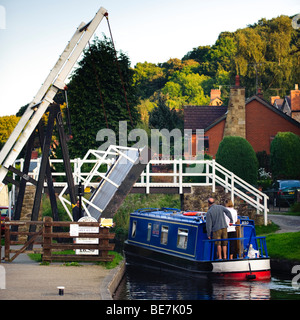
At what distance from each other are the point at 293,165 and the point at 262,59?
3033 cm

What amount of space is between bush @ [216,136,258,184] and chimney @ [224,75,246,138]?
10533 millimetres

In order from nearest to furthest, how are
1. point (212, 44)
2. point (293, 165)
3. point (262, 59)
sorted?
point (293, 165)
point (262, 59)
point (212, 44)

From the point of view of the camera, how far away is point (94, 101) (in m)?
50.4

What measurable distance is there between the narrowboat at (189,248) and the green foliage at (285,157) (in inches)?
877

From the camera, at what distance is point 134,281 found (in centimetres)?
2161

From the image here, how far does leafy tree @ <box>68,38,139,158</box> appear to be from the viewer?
49781 mm

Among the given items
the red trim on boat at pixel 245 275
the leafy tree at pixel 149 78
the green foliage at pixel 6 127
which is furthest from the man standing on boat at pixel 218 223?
the leafy tree at pixel 149 78

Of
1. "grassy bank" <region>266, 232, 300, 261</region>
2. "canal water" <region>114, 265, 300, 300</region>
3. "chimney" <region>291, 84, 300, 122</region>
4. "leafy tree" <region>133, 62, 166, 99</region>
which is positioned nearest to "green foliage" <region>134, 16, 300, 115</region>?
"leafy tree" <region>133, 62, 166, 99</region>

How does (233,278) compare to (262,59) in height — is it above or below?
below

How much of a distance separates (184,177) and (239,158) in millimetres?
3371

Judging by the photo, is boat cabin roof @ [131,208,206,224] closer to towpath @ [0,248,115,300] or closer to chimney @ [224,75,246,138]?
towpath @ [0,248,115,300]

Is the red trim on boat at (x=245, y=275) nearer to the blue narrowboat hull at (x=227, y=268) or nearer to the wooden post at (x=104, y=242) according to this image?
the blue narrowboat hull at (x=227, y=268)
